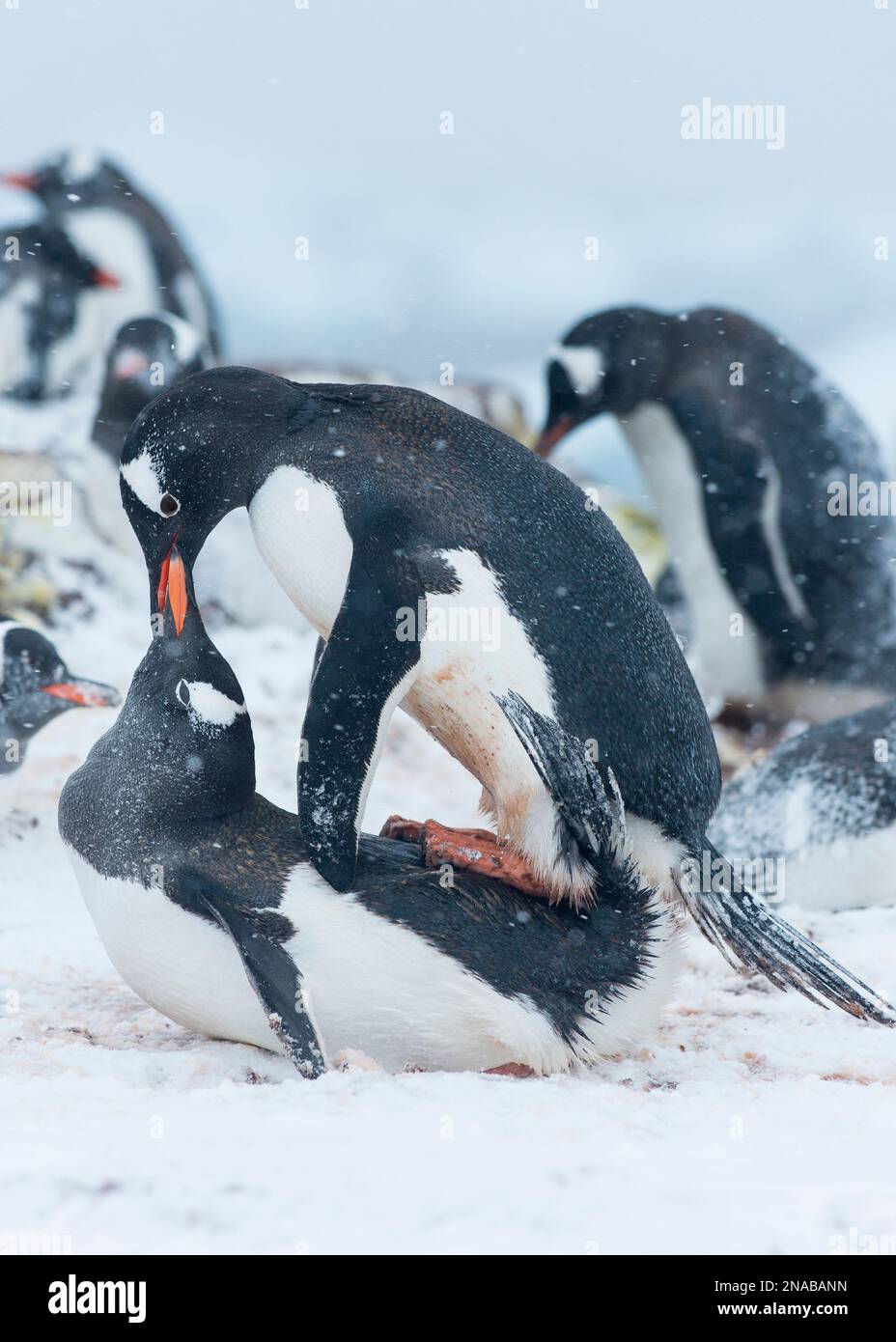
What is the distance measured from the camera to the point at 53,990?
2.36 meters

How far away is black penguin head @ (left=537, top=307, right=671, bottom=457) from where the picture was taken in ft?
15.0

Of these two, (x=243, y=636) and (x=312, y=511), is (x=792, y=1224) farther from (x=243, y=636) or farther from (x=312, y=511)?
(x=243, y=636)

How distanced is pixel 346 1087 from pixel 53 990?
2.82 feet

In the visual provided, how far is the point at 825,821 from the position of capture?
10.5 ft

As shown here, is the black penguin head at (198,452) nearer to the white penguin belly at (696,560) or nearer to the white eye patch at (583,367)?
the white eye patch at (583,367)

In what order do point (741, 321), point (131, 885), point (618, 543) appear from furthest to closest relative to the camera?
point (741, 321)
point (618, 543)
point (131, 885)

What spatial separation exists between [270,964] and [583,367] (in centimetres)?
313

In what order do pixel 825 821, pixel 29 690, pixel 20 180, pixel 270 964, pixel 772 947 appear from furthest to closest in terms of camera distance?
pixel 20 180
pixel 825 821
pixel 29 690
pixel 772 947
pixel 270 964

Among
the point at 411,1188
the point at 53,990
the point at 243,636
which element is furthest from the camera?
the point at 243,636

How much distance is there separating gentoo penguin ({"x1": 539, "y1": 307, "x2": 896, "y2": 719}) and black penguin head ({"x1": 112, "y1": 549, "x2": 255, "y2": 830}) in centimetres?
275

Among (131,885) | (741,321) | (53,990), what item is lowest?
(53,990)

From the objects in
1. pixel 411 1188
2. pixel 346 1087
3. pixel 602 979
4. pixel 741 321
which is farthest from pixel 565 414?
pixel 411 1188

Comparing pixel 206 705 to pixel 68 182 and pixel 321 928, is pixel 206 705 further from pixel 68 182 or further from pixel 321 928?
pixel 68 182

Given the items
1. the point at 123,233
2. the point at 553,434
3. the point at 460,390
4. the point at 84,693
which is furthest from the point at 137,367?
the point at 460,390
